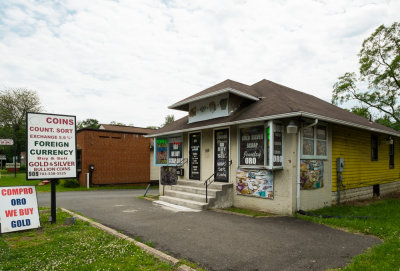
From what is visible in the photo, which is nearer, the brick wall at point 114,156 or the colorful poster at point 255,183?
the colorful poster at point 255,183

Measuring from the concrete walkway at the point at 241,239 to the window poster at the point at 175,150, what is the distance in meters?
4.91

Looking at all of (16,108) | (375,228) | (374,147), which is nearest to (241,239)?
(375,228)

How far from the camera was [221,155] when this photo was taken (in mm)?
11195

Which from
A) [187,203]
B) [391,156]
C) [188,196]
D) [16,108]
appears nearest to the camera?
[187,203]

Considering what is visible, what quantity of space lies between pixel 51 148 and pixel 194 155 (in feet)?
21.7

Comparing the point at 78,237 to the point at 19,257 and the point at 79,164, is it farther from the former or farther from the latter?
the point at 79,164

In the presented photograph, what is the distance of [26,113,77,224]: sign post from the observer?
704 cm

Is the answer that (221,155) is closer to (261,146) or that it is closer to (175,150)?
(261,146)

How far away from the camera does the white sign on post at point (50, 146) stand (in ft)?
23.1

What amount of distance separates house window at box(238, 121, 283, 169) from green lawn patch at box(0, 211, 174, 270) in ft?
17.4

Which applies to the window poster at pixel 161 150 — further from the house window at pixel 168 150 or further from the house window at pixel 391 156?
the house window at pixel 391 156

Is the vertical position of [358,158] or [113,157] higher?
[358,158]

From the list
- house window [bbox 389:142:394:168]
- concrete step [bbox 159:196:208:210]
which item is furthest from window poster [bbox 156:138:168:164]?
house window [bbox 389:142:394:168]

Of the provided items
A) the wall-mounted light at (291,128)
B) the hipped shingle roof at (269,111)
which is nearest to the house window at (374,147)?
the hipped shingle roof at (269,111)
